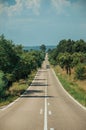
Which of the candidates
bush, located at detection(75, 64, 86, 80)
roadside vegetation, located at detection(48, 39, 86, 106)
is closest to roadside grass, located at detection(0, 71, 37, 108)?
roadside vegetation, located at detection(48, 39, 86, 106)

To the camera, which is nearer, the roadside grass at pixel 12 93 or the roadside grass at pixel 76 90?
the roadside grass at pixel 12 93

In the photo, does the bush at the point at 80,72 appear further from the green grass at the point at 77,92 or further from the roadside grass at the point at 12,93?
the roadside grass at the point at 12,93

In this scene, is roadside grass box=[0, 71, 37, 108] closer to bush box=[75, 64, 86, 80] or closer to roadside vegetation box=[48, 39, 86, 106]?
roadside vegetation box=[48, 39, 86, 106]

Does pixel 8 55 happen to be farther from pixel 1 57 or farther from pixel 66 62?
pixel 66 62

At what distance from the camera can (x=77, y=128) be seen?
1969 centimetres

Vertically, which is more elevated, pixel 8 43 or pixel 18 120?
pixel 8 43

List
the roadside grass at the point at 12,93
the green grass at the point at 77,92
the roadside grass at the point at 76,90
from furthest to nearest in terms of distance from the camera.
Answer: the roadside grass at the point at 76,90
the green grass at the point at 77,92
the roadside grass at the point at 12,93

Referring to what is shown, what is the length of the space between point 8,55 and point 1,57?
3083mm

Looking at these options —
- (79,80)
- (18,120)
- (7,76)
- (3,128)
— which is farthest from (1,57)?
(79,80)

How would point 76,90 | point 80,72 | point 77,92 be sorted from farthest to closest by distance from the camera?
point 80,72, point 76,90, point 77,92

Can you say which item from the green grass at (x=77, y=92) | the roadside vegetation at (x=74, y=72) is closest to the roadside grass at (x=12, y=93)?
the green grass at (x=77, y=92)

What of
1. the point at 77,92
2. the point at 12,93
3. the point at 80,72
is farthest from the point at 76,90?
the point at 80,72

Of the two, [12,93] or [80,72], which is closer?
[12,93]

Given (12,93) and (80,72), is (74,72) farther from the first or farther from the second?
(12,93)
